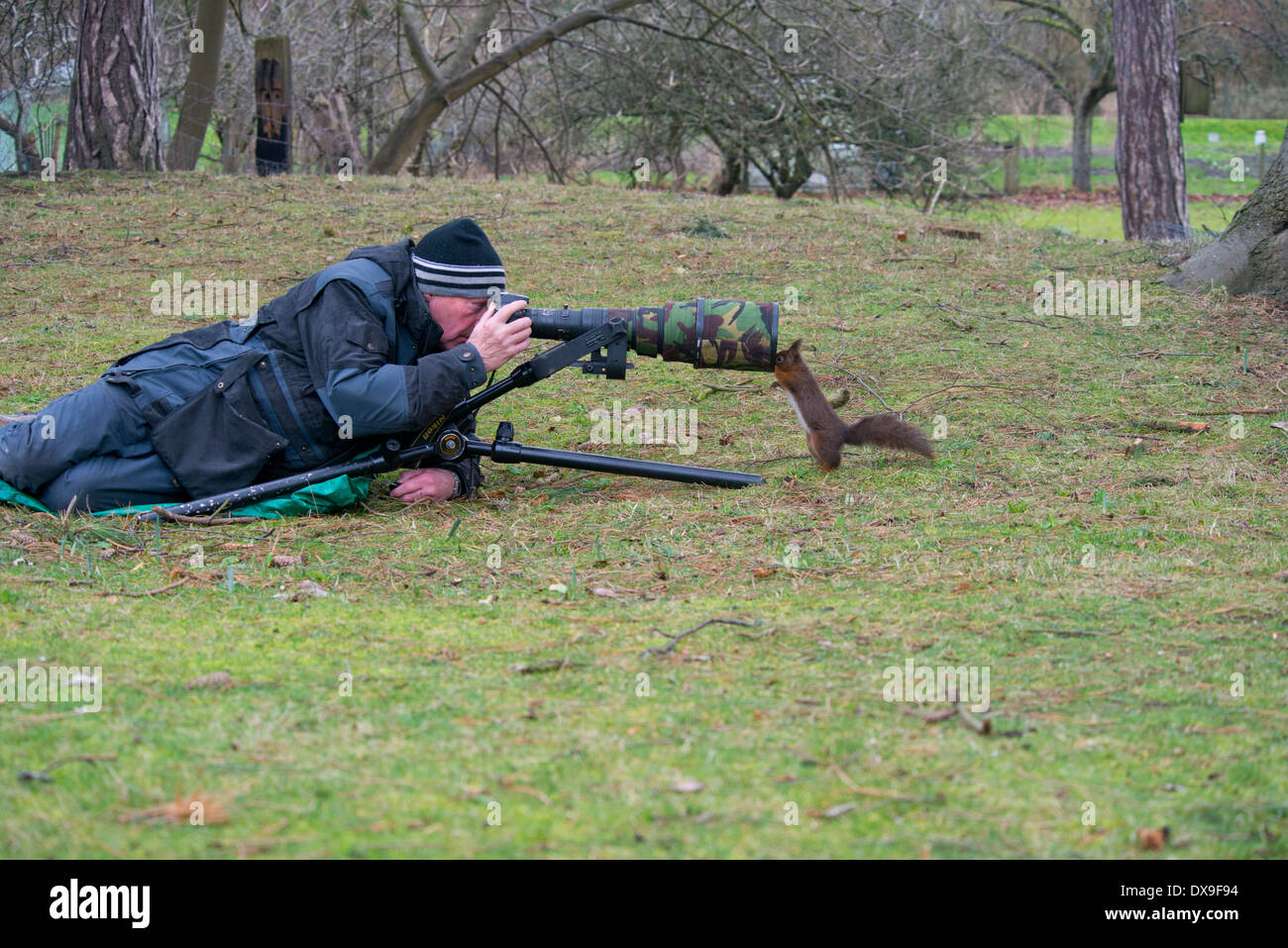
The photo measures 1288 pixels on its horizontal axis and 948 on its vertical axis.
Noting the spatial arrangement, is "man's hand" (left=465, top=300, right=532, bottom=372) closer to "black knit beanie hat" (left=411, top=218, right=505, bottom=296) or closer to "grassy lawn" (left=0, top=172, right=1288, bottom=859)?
"black knit beanie hat" (left=411, top=218, right=505, bottom=296)

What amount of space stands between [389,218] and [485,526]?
16.9 ft

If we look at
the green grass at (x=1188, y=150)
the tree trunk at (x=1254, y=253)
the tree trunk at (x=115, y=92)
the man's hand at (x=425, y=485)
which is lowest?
the man's hand at (x=425, y=485)

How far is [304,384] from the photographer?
430 centimetres

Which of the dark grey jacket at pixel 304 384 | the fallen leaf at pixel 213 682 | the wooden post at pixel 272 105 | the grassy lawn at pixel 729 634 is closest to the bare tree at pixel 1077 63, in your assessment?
the wooden post at pixel 272 105

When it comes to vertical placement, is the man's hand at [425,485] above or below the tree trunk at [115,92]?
below

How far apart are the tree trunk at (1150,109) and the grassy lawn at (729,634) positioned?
5.20 metres

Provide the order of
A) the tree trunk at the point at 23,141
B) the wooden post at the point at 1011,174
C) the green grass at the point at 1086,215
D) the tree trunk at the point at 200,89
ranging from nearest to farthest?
the tree trunk at the point at 200,89
the tree trunk at the point at 23,141
the green grass at the point at 1086,215
the wooden post at the point at 1011,174

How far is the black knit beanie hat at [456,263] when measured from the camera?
4.28m

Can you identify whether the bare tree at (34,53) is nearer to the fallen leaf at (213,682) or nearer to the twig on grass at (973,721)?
the fallen leaf at (213,682)

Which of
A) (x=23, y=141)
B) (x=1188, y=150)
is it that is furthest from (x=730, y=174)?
(x=1188, y=150)

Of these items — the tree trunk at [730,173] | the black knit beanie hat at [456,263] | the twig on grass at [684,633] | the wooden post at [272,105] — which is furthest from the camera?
the tree trunk at [730,173]

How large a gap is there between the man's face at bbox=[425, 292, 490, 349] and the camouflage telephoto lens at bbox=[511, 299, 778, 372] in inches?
7.1

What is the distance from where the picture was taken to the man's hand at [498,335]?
4.27m

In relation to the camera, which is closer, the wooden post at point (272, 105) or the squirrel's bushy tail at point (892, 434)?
the squirrel's bushy tail at point (892, 434)
